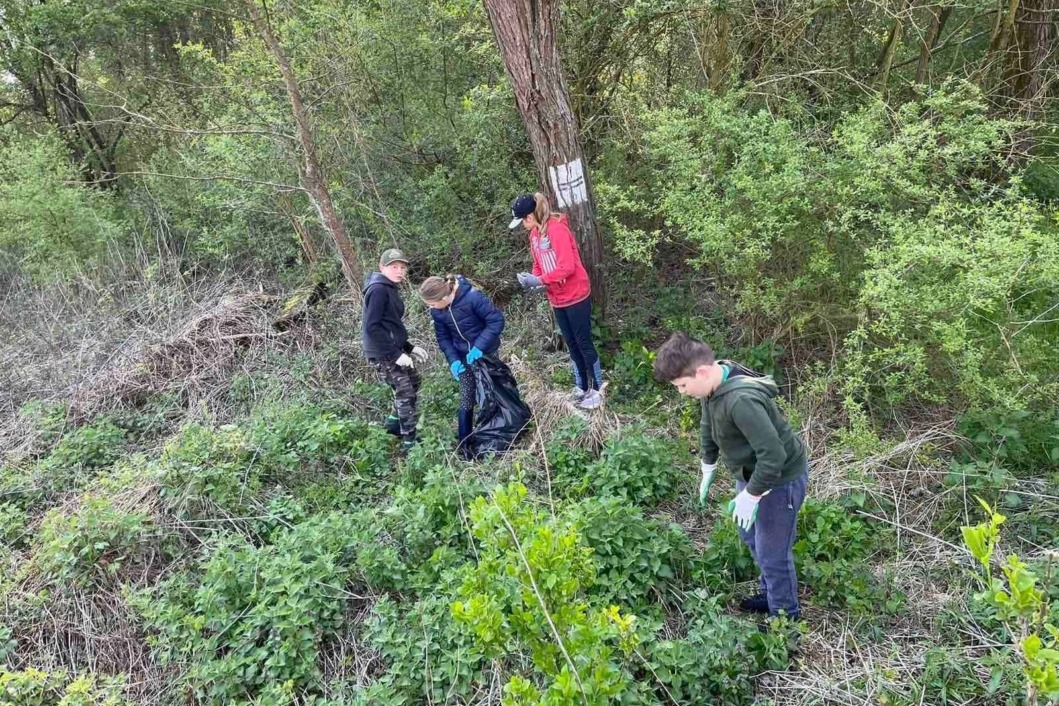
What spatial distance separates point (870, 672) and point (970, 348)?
5.89 feet

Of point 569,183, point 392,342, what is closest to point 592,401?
point 392,342

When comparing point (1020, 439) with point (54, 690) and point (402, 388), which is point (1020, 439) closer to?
point (402, 388)

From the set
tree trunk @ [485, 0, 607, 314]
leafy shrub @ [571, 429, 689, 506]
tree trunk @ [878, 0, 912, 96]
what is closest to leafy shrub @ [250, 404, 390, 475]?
leafy shrub @ [571, 429, 689, 506]

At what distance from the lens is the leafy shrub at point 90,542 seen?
3.41 metres

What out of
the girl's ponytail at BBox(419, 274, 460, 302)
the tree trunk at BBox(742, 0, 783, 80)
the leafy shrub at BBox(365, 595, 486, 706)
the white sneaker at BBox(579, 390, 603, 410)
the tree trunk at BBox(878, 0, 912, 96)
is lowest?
the white sneaker at BBox(579, 390, 603, 410)

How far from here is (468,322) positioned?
13.5 ft

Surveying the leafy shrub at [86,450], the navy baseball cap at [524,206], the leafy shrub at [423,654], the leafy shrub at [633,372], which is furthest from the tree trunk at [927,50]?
the leafy shrub at [86,450]

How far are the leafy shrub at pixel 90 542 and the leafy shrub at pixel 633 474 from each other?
2521 millimetres

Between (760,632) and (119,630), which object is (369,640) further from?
(760,632)

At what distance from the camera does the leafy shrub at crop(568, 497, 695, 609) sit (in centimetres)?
286

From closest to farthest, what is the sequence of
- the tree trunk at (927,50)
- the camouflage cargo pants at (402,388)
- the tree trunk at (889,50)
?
the camouflage cargo pants at (402,388) → the tree trunk at (889,50) → the tree trunk at (927,50)

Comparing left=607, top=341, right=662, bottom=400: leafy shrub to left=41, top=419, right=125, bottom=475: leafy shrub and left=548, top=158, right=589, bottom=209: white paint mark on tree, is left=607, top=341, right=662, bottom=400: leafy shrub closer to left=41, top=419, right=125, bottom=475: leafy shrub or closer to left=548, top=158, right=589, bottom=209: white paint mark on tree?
left=548, top=158, right=589, bottom=209: white paint mark on tree

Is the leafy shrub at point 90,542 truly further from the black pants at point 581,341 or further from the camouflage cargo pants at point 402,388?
the black pants at point 581,341

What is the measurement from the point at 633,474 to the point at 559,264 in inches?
60.6
